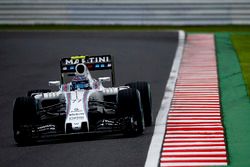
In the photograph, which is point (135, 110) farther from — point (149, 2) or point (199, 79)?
point (149, 2)

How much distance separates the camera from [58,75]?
24719 mm

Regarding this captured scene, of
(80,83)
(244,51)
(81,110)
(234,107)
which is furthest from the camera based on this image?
(244,51)

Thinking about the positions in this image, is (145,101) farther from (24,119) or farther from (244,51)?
(244,51)

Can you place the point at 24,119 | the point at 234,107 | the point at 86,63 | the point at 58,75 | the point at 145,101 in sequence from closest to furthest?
the point at 24,119 < the point at 145,101 < the point at 86,63 < the point at 234,107 < the point at 58,75

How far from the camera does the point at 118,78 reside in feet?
76.3

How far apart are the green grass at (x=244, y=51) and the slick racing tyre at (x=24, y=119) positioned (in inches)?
266

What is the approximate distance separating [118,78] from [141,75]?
90 cm

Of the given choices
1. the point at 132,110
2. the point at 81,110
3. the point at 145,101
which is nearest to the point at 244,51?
the point at 145,101

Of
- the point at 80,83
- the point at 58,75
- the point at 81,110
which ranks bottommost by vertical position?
the point at 58,75

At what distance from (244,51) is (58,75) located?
7.47m

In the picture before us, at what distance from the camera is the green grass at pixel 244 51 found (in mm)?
22656

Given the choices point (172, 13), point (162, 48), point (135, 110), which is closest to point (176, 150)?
point (135, 110)

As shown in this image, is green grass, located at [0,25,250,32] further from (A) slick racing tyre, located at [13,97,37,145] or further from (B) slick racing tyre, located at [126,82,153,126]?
(A) slick racing tyre, located at [13,97,37,145]

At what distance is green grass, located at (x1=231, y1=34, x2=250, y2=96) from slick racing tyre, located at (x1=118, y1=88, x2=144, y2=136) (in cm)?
583
